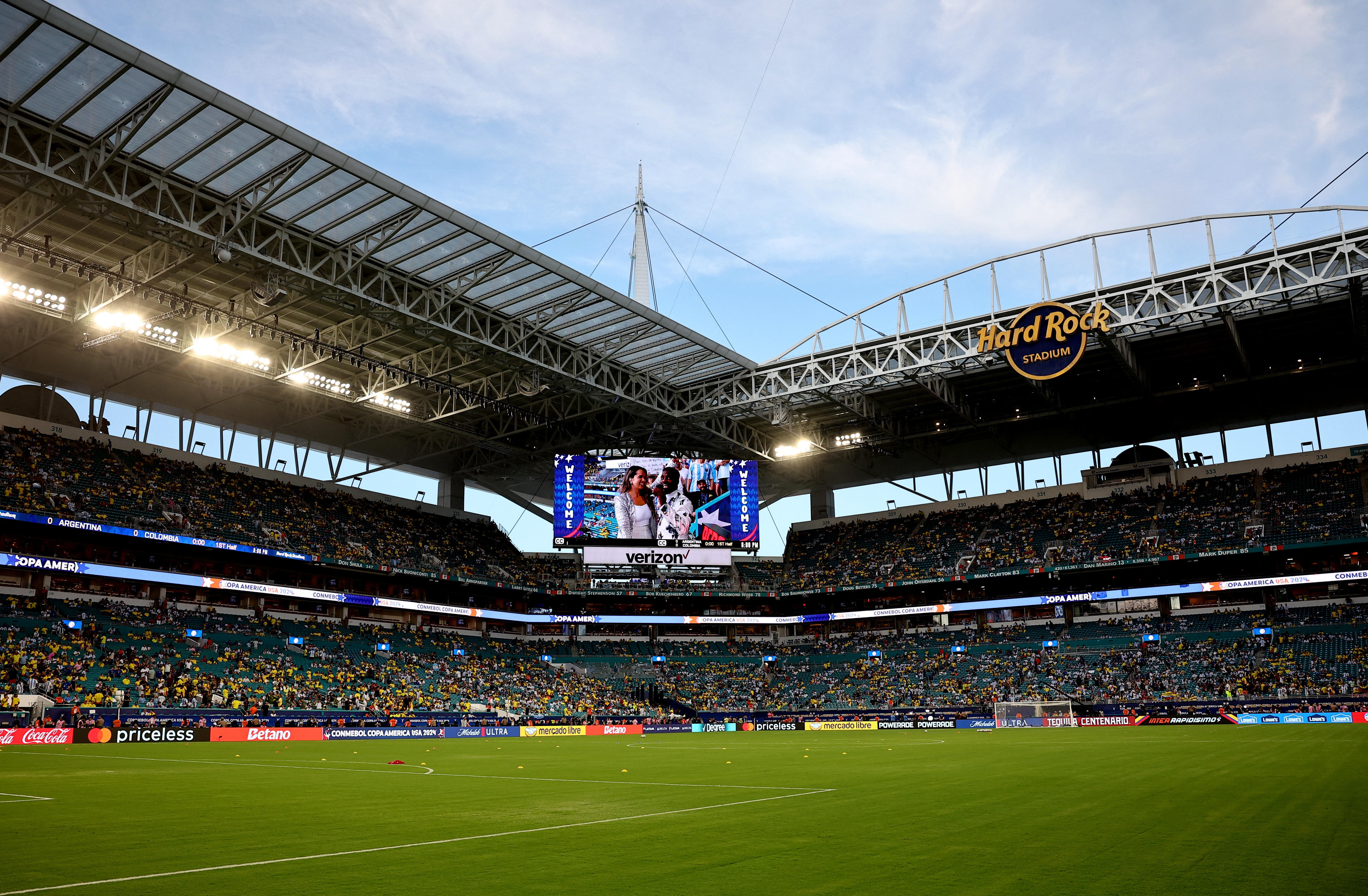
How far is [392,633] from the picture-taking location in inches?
2420

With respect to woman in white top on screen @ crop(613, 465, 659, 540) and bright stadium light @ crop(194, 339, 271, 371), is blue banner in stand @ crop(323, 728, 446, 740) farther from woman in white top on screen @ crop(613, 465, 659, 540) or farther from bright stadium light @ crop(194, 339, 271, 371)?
bright stadium light @ crop(194, 339, 271, 371)

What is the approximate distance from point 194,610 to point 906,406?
Answer: 4332 centimetres

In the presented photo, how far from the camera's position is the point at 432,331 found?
43.5m

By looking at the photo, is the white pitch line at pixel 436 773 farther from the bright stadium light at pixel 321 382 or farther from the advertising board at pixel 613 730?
the advertising board at pixel 613 730

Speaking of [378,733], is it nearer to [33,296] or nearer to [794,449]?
[33,296]

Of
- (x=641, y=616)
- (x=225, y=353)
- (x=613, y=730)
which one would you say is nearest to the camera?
(x=225, y=353)

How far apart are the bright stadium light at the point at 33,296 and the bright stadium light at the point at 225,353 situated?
523 cm

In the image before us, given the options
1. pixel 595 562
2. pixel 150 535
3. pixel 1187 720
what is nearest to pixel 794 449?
pixel 595 562

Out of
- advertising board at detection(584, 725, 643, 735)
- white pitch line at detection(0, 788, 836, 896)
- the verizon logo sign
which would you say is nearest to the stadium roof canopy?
the verizon logo sign

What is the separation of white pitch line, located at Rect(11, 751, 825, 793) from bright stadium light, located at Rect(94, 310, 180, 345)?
17287 millimetres

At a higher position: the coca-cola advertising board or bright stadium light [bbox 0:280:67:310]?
bright stadium light [bbox 0:280:67:310]

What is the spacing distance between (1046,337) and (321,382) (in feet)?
117

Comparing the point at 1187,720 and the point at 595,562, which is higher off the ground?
the point at 595,562

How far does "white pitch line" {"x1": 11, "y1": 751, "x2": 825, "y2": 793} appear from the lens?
1739cm
